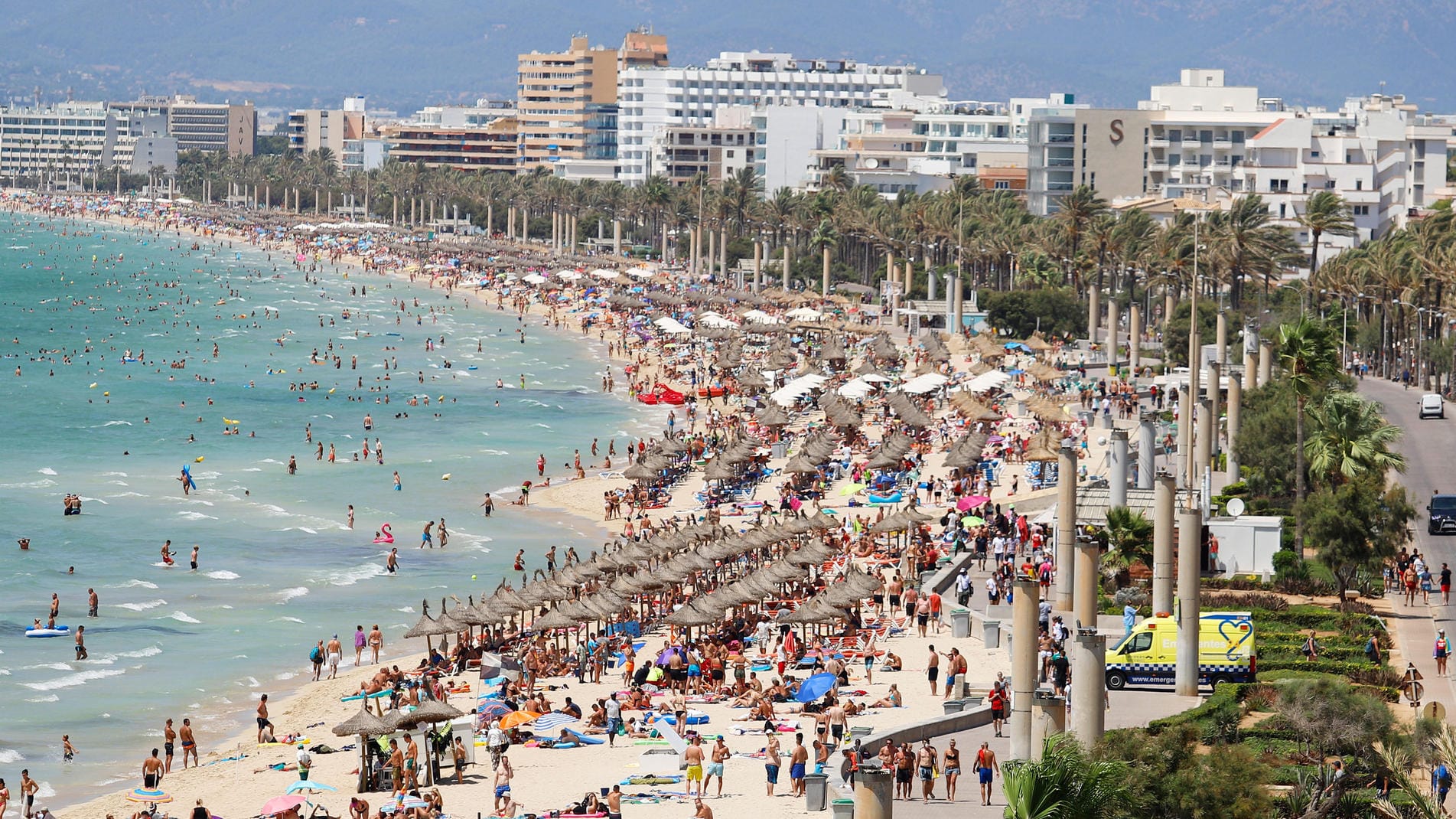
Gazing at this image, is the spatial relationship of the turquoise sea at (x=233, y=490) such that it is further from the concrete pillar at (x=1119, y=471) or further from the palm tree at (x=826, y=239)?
the concrete pillar at (x=1119, y=471)

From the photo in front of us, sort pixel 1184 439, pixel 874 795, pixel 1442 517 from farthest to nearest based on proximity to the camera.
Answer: pixel 1184 439 < pixel 1442 517 < pixel 874 795

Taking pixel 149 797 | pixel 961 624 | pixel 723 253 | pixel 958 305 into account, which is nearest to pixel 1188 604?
pixel 961 624

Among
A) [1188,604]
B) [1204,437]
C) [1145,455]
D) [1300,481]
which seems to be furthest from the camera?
[1145,455]

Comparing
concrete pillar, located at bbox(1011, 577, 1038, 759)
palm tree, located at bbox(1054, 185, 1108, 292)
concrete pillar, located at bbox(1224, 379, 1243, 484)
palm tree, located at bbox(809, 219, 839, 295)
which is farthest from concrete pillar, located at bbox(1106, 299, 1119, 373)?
concrete pillar, located at bbox(1011, 577, 1038, 759)

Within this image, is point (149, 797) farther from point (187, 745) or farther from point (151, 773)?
point (187, 745)

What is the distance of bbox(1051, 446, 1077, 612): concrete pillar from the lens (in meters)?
32.6

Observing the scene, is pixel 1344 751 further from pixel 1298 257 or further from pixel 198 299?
pixel 198 299

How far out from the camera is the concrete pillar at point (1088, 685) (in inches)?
982

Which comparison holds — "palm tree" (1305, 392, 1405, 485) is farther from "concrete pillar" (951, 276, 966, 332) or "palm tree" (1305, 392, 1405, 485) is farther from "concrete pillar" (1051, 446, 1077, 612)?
"concrete pillar" (951, 276, 966, 332)

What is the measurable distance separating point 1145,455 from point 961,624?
13565mm

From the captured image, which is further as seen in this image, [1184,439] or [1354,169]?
[1354,169]

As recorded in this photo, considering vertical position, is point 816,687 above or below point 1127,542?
below

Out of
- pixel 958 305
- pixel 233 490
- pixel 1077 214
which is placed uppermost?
pixel 1077 214

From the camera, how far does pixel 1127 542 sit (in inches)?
1555
